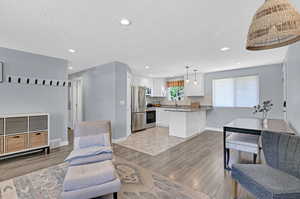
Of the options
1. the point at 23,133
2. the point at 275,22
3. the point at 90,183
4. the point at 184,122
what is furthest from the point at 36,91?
the point at 275,22

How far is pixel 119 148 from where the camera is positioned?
358 centimetres

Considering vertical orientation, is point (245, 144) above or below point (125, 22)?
below

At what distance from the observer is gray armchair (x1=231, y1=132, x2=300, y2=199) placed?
4.11 ft

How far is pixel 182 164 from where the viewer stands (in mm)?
2686

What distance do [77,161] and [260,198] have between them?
2.23 m

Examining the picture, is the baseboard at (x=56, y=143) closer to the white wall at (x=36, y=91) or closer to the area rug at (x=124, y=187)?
the white wall at (x=36, y=91)

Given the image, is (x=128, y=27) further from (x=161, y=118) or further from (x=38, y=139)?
(x=161, y=118)

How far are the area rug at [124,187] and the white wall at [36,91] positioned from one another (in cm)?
165

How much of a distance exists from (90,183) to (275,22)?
2206mm

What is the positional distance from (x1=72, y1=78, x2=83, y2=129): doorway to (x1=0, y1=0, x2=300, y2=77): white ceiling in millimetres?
2112

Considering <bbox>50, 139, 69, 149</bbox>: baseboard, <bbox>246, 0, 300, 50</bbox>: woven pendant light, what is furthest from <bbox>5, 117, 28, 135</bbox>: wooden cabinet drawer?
<bbox>246, 0, 300, 50</bbox>: woven pendant light

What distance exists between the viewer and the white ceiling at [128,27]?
1.67m

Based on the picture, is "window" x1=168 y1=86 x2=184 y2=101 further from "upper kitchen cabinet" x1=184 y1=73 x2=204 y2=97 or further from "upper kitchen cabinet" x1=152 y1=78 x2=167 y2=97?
"upper kitchen cabinet" x1=184 y1=73 x2=204 y2=97

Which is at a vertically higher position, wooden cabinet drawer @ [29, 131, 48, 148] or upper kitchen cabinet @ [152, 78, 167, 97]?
upper kitchen cabinet @ [152, 78, 167, 97]
